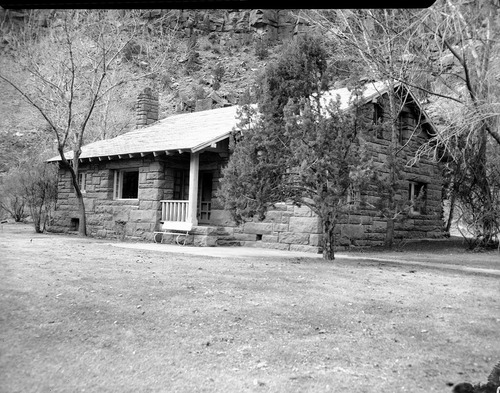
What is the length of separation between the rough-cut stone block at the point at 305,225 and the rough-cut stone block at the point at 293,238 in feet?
0.35

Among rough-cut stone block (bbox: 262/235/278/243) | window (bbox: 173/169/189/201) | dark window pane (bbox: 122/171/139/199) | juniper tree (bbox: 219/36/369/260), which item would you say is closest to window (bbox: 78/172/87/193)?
dark window pane (bbox: 122/171/139/199)

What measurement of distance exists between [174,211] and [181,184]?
61.8 inches

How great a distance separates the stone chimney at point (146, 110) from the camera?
70.6 feet

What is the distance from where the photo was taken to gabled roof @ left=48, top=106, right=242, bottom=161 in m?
14.5

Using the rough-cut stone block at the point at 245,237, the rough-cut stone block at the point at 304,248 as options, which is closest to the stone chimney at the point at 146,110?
the rough-cut stone block at the point at 245,237

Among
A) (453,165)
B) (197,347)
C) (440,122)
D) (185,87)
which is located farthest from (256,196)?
(185,87)

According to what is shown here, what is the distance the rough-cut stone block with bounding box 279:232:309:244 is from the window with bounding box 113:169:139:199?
19.9 feet

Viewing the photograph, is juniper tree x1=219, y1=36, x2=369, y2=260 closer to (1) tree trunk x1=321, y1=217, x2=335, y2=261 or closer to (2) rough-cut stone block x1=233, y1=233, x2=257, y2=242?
(1) tree trunk x1=321, y1=217, x2=335, y2=261

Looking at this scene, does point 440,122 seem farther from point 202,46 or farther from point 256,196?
point 202,46

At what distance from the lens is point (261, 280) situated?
25.0ft

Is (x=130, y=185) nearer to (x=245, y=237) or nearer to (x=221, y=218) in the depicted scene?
(x=221, y=218)

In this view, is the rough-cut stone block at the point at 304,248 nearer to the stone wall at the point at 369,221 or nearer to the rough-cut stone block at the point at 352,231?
the stone wall at the point at 369,221

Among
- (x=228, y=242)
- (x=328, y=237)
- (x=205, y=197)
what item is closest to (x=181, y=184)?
(x=205, y=197)

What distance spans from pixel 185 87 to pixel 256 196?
1047 inches
